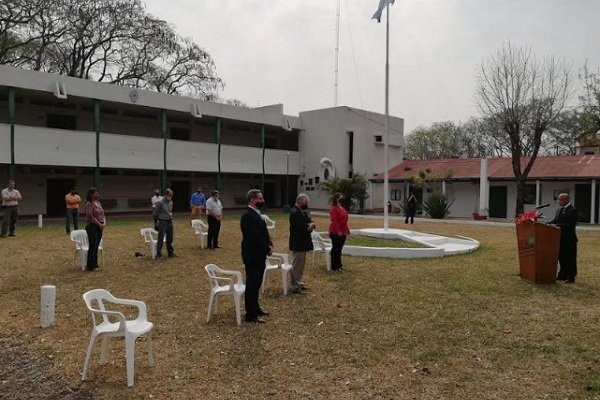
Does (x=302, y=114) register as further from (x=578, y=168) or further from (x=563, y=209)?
(x=563, y=209)

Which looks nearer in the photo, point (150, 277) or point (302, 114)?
point (150, 277)

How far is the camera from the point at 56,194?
78.0ft

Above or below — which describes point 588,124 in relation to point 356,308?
above

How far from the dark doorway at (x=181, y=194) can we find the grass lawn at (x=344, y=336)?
19.7m

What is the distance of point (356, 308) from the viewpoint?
6.39 metres

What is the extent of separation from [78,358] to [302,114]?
29.3 m

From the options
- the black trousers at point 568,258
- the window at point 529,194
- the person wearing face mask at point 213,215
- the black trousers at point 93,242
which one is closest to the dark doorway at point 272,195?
the window at point 529,194

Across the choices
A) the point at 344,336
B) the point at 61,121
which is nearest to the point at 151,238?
the point at 344,336

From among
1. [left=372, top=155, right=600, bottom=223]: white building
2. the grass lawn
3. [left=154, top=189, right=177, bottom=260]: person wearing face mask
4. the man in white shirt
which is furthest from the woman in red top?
[left=372, top=155, right=600, bottom=223]: white building

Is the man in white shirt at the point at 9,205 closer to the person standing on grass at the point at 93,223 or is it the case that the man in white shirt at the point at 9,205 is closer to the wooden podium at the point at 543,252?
the person standing on grass at the point at 93,223

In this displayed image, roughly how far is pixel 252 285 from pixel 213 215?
637 cm

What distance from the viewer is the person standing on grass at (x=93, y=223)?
869cm

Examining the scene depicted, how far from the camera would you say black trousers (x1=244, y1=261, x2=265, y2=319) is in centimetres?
557

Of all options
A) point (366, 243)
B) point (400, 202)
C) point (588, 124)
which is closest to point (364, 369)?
point (366, 243)
